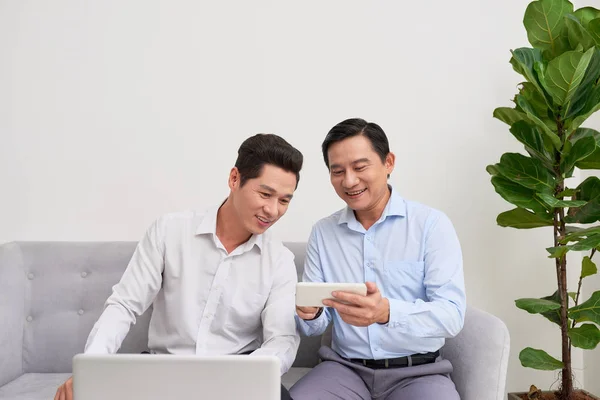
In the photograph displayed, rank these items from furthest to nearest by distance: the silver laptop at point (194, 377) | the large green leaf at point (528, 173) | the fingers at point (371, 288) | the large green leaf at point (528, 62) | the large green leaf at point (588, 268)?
the large green leaf at point (588, 268), the large green leaf at point (528, 173), the large green leaf at point (528, 62), the fingers at point (371, 288), the silver laptop at point (194, 377)

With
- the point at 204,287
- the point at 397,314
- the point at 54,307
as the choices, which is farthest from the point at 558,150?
the point at 54,307

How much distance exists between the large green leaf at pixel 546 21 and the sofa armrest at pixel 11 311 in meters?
2.30

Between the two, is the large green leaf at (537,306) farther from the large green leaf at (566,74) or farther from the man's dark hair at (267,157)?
the man's dark hair at (267,157)

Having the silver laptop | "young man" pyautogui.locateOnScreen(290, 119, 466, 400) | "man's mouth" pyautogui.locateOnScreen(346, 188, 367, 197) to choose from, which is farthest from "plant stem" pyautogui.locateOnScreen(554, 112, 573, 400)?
the silver laptop

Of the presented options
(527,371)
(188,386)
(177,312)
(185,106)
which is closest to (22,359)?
(177,312)

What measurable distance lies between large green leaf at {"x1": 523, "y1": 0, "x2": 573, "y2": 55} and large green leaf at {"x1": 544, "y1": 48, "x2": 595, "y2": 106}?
276 millimetres

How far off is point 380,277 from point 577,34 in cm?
120

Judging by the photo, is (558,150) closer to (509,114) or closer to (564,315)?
(509,114)

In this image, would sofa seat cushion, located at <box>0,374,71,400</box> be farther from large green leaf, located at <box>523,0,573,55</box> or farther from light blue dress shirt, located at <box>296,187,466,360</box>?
large green leaf, located at <box>523,0,573,55</box>

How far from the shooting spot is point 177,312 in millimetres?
1926

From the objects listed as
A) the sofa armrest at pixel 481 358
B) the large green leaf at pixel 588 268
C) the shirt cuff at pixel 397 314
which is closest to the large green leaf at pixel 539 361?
the large green leaf at pixel 588 268

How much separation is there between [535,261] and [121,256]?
195 cm

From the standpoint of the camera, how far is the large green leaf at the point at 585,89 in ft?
6.86

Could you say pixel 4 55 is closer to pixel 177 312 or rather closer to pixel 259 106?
pixel 259 106
